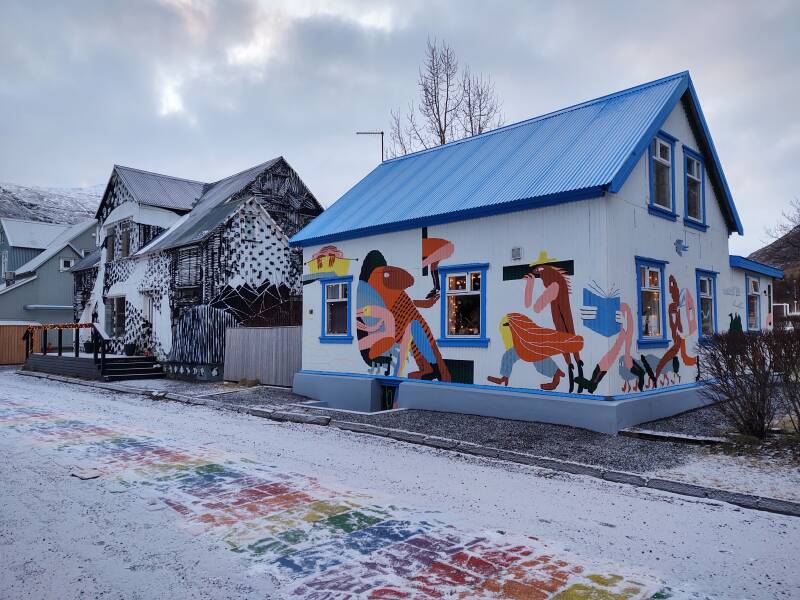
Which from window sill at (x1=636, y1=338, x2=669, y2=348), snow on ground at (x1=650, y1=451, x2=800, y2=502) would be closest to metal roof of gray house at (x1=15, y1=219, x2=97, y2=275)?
window sill at (x1=636, y1=338, x2=669, y2=348)

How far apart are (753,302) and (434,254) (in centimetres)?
1026

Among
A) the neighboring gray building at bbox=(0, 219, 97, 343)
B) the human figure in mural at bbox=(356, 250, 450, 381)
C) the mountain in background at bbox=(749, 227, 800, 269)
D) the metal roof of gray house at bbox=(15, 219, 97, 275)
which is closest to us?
the human figure in mural at bbox=(356, 250, 450, 381)

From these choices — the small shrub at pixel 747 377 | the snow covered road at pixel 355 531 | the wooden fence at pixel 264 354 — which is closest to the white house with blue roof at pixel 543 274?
the wooden fence at pixel 264 354

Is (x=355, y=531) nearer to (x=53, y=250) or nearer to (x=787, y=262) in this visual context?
(x=53, y=250)

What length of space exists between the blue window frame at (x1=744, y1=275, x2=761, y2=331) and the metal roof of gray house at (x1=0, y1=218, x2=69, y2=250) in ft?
138

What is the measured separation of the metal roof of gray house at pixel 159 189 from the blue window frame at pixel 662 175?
20.7 meters

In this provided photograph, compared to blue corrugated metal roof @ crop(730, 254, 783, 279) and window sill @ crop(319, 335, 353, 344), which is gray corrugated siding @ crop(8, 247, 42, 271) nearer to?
window sill @ crop(319, 335, 353, 344)

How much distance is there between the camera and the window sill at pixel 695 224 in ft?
42.3

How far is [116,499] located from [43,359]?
72.3ft

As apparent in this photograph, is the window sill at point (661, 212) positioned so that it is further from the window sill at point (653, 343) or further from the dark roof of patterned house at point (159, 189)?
the dark roof of patterned house at point (159, 189)

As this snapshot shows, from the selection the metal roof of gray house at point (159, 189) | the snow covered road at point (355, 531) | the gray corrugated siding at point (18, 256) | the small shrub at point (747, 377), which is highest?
the metal roof of gray house at point (159, 189)

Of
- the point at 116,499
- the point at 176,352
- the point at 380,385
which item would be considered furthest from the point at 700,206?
the point at 176,352

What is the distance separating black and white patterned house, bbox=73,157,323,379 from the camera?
2069 centimetres

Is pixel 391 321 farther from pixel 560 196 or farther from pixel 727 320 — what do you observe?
pixel 727 320
